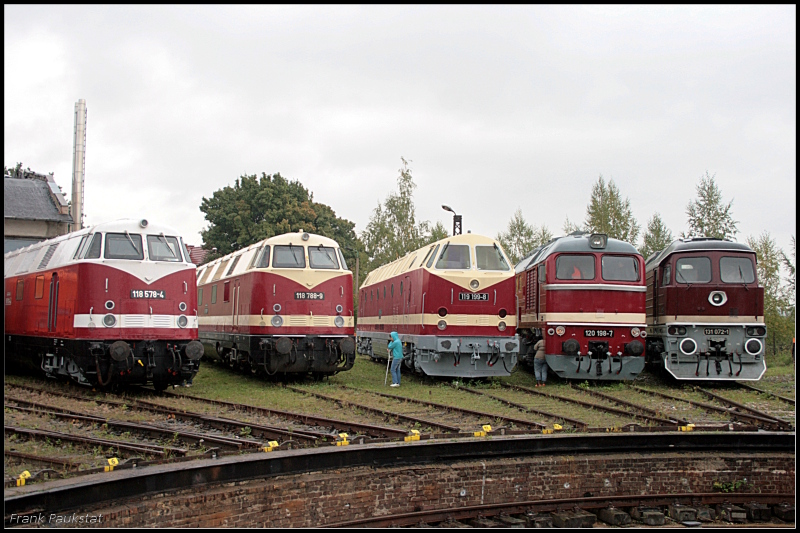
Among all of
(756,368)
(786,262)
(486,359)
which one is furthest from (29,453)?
(786,262)

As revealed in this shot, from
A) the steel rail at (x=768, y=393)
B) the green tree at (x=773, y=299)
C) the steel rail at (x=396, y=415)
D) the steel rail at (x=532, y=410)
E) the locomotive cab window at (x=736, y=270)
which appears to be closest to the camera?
the steel rail at (x=396, y=415)

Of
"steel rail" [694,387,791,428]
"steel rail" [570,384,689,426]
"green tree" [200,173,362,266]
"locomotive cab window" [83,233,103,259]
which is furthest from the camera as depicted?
"green tree" [200,173,362,266]

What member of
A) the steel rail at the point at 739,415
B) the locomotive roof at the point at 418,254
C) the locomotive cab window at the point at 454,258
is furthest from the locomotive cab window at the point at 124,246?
the steel rail at the point at 739,415

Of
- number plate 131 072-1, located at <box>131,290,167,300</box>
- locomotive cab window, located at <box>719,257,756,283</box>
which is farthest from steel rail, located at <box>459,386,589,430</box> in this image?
number plate 131 072-1, located at <box>131,290,167,300</box>

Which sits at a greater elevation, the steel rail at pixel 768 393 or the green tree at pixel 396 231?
the green tree at pixel 396 231

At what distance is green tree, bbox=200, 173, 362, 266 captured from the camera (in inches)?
1686

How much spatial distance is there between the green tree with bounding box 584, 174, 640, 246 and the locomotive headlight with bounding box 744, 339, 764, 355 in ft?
68.0

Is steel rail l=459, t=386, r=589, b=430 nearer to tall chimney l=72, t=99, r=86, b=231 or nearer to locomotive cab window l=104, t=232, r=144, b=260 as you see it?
locomotive cab window l=104, t=232, r=144, b=260

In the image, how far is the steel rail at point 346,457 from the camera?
6.91 m

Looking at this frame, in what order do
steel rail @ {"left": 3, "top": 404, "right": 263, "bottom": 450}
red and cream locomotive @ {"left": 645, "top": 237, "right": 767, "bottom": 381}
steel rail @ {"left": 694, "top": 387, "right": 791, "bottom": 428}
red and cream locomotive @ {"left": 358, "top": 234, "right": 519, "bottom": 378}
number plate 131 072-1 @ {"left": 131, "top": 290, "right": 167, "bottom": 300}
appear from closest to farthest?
steel rail @ {"left": 3, "top": 404, "right": 263, "bottom": 450}, steel rail @ {"left": 694, "top": 387, "right": 791, "bottom": 428}, number plate 131 072-1 @ {"left": 131, "top": 290, "right": 167, "bottom": 300}, red and cream locomotive @ {"left": 645, "top": 237, "right": 767, "bottom": 381}, red and cream locomotive @ {"left": 358, "top": 234, "right": 519, "bottom": 378}

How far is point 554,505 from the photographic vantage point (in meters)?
9.35

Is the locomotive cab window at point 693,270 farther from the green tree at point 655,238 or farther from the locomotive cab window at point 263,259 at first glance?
the green tree at point 655,238

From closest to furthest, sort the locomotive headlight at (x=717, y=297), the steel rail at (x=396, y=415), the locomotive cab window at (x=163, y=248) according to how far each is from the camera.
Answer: the steel rail at (x=396, y=415) → the locomotive cab window at (x=163, y=248) → the locomotive headlight at (x=717, y=297)

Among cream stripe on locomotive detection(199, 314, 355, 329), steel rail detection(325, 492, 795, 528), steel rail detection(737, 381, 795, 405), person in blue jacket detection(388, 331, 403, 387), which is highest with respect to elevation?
cream stripe on locomotive detection(199, 314, 355, 329)
